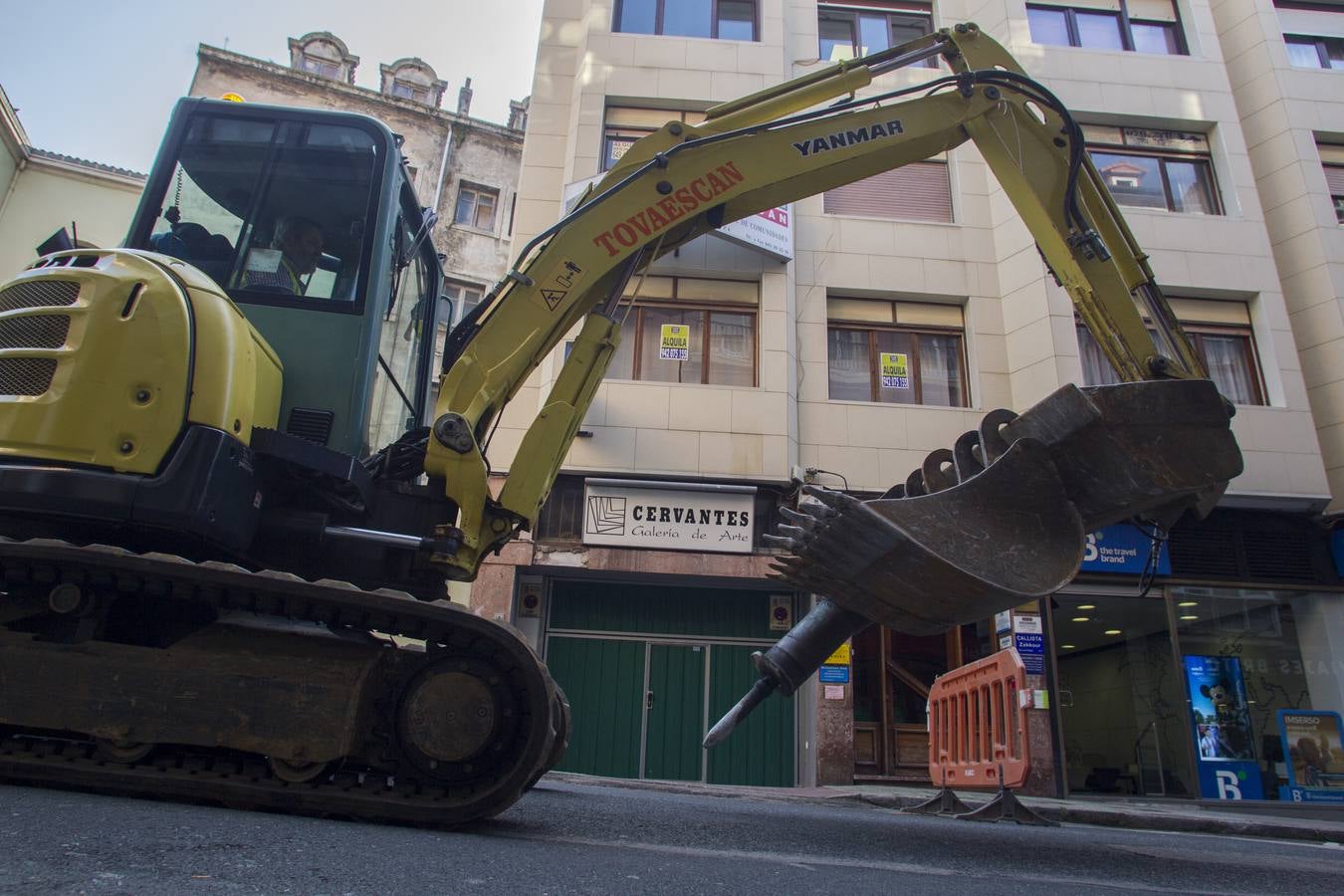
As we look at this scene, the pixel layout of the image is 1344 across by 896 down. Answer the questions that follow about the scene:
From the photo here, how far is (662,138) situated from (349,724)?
11.6 ft

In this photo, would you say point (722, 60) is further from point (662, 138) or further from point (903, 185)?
point (662, 138)

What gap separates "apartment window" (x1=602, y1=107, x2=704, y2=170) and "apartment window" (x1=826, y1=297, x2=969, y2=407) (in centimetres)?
398

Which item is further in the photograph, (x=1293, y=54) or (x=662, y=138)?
(x=1293, y=54)

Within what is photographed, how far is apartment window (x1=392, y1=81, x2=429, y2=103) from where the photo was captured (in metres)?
24.5

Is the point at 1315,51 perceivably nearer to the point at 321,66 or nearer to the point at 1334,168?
the point at 1334,168

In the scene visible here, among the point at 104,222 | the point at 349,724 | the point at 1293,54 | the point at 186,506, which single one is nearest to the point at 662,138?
the point at 186,506

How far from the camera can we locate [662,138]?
15.8ft

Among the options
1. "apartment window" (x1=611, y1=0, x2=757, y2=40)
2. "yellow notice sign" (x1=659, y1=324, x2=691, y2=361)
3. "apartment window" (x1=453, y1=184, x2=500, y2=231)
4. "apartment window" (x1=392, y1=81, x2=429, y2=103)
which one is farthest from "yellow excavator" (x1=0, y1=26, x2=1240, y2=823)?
"apartment window" (x1=392, y1=81, x2=429, y2=103)

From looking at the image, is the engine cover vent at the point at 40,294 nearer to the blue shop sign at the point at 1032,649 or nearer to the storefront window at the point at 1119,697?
the blue shop sign at the point at 1032,649

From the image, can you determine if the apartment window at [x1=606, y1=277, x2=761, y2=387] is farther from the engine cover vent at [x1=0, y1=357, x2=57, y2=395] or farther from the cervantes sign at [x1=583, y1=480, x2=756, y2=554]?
the engine cover vent at [x1=0, y1=357, x2=57, y2=395]

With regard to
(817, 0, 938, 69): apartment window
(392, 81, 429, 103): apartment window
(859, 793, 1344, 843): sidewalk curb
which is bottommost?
(859, 793, 1344, 843): sidewalk curb

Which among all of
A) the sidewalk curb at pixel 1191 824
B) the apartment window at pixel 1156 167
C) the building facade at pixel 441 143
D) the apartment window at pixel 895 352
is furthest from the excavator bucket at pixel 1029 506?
the building facade at pixel 441 143

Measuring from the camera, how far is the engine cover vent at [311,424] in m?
3.73

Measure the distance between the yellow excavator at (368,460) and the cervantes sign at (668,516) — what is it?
5.89 m
